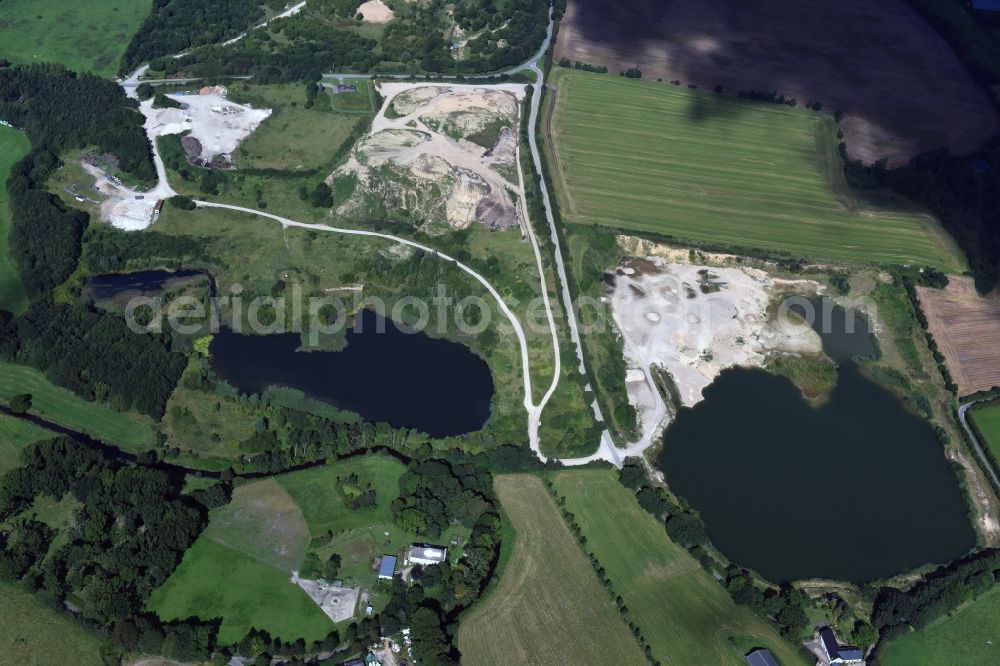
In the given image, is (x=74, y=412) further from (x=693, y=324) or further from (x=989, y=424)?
(x=989, y=424)

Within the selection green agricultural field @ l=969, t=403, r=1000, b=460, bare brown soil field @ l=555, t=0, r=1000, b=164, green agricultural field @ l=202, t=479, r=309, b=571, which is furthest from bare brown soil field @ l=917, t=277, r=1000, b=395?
green agricultural field @ l=202, t=479, r=309, b=571

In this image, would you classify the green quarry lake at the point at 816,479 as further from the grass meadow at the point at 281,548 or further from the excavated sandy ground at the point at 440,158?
the excavated sandy ground at the point at 440,158

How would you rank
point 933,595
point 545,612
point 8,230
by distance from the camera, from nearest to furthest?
1. point 545,612
2. point 933,595
3. point 8,230

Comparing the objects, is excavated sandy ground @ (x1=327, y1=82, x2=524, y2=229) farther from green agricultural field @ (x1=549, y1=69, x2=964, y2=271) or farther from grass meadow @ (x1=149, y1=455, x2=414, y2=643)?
grass meadow @ (x1=149, y1=455, x2=414, y2=643)

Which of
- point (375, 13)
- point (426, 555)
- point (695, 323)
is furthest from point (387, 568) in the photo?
point (375, 13)

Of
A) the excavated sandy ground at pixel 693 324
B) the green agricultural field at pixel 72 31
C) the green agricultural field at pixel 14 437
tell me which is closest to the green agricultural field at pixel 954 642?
the excavated sandy ground at pixel 693 324
